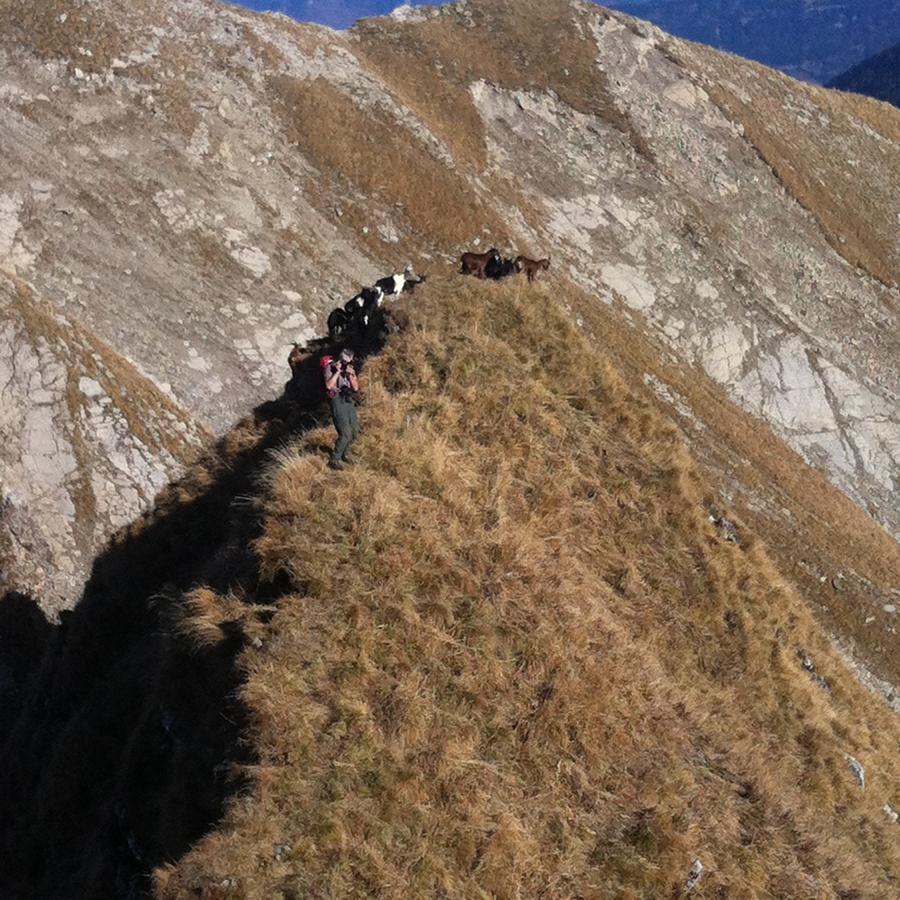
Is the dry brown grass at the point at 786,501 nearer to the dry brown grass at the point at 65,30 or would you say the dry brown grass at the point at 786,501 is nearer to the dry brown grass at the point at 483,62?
the dry brown grass at the point at 483,62

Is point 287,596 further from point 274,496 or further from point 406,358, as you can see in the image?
point 406,358

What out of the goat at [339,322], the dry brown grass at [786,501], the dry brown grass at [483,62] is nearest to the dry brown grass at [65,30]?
the dry brown grass at [483,62]

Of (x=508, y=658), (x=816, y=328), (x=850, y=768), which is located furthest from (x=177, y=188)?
(x=816, y=328)

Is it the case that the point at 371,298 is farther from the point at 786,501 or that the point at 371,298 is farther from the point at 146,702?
the point at 786,501

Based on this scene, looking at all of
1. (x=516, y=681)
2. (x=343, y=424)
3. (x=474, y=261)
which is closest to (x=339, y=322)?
Result: (x=474, y=261)

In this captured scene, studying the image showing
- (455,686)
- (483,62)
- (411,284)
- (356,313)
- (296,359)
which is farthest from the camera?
(483,62)

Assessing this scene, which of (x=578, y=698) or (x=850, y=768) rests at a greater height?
(x=850, y=768)

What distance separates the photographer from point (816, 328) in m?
51.0

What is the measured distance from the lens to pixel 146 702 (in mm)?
12602

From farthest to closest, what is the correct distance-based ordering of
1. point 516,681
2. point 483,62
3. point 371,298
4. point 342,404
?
point 483,62
point 371,298
point 342,404
point 516,681

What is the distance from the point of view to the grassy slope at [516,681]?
9.12 m

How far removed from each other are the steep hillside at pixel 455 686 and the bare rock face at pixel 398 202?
49.5ft

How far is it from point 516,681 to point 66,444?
23.3 meters

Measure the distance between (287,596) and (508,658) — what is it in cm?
332
